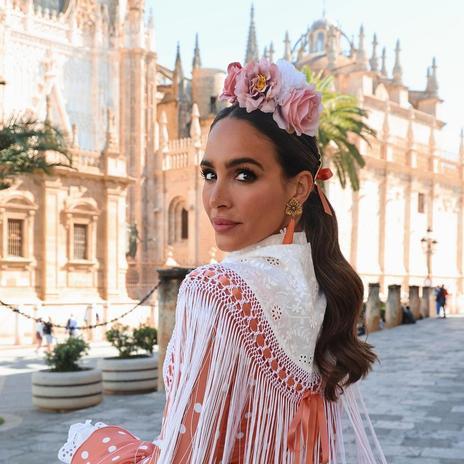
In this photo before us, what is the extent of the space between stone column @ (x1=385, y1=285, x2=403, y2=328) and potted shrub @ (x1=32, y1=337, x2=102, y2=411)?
15.4 meters

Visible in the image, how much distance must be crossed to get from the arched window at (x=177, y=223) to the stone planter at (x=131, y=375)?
97.7 feet

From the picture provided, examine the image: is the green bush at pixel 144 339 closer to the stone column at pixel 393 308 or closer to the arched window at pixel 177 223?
the stone column at pixel 393 308

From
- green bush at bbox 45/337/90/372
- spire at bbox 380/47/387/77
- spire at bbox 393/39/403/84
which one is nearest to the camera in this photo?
green bush at bbox 45/337/90/372

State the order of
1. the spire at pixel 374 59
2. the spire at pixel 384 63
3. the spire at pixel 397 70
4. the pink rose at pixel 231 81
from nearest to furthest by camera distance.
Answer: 1. the pink rose at pixel 231 81
2. the spire at pixel 397 70
3. the spire at pixel 374 59
4. the spire at pixel 384 63

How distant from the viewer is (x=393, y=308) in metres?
23.8

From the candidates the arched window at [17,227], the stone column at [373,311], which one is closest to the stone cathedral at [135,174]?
the arched window at [17,227]

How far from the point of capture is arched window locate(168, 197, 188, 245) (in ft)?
133

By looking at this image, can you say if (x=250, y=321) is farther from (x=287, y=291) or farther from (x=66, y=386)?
(x=66, y=386)

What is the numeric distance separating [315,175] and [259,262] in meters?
0.35

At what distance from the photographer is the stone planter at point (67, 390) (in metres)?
9.62

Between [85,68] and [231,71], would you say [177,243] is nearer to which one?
[85,68]

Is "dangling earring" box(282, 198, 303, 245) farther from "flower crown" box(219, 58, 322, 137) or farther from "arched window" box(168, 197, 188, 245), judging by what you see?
"arched window" box(168, 197, 188, 245)

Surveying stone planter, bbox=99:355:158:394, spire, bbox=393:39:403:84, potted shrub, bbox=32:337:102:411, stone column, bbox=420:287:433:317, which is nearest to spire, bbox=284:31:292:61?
spire, bbox=393:39:403:84

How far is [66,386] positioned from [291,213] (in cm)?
856
